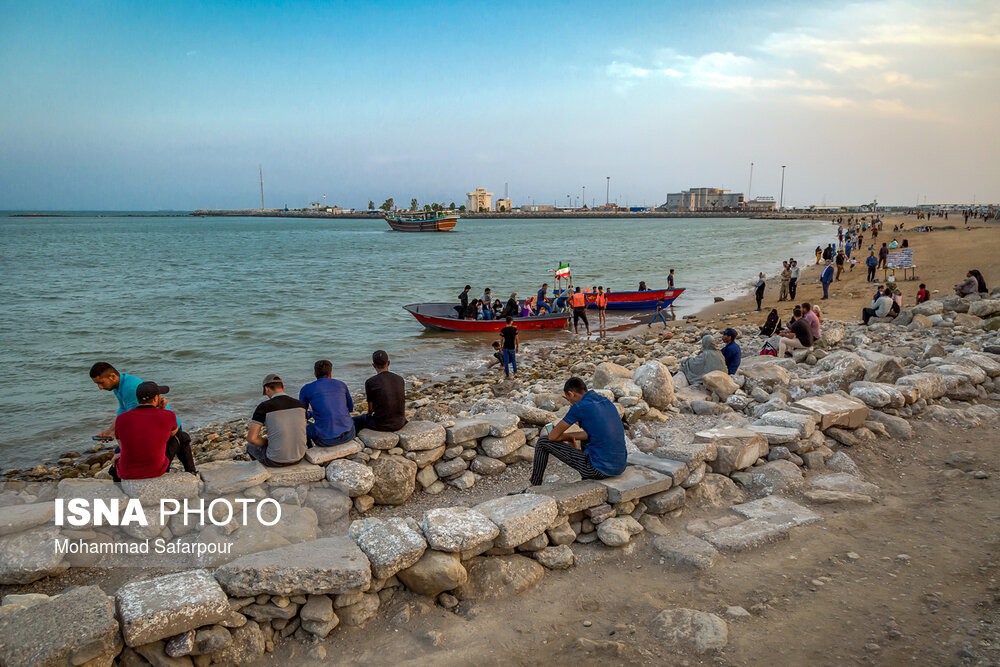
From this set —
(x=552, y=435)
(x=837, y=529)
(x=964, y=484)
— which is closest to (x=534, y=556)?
(x=552, y=435)

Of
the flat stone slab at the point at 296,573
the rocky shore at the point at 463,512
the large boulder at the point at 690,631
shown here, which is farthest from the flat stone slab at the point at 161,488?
the large boulder at the point at 690,631

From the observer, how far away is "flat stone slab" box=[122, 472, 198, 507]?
502 centimetres

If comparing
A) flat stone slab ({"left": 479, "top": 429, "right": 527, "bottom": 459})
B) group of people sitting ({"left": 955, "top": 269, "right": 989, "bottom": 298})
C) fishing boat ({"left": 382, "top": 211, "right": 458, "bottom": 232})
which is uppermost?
fishing boat ({"left": 382, "top": 211, "right": 458, "bottom": 232})

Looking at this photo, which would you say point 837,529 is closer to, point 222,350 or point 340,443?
point 340,443

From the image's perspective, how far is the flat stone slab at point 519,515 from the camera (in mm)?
4758

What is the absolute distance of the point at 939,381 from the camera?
8.34 metres

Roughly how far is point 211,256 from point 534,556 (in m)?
66.3

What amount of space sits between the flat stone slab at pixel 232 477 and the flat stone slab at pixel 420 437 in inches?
55.9

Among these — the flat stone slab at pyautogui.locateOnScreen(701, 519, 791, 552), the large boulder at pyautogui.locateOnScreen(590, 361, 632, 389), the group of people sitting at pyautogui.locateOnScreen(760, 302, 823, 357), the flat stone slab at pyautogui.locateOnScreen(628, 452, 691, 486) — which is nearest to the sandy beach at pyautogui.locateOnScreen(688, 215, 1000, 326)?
the group of people sitting at pyautogui.locateOnScreen(760, 302, 823, 357)

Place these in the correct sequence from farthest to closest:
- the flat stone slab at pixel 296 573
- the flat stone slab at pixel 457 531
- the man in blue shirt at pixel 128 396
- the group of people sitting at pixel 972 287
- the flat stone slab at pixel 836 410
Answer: the group of people sitting at pixel 972 287 → the flat stone slab at pixel 836 410 → the man in blue shirt at pixel 128 396 → the flat stone slab at pixel 457 531 → the flat stone slab at pixel 296 573

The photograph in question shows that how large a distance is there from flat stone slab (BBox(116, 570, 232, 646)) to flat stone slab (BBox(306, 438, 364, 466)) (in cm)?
198

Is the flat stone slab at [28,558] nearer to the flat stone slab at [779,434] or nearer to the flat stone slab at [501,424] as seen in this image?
the flat stone slab at [501,424]

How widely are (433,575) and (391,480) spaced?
1.82m

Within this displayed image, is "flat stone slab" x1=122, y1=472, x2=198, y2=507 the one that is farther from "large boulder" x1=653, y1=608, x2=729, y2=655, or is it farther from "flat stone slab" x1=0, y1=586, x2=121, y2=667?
"large boulder" x1=653, y1=608, x2=729, y2=655
